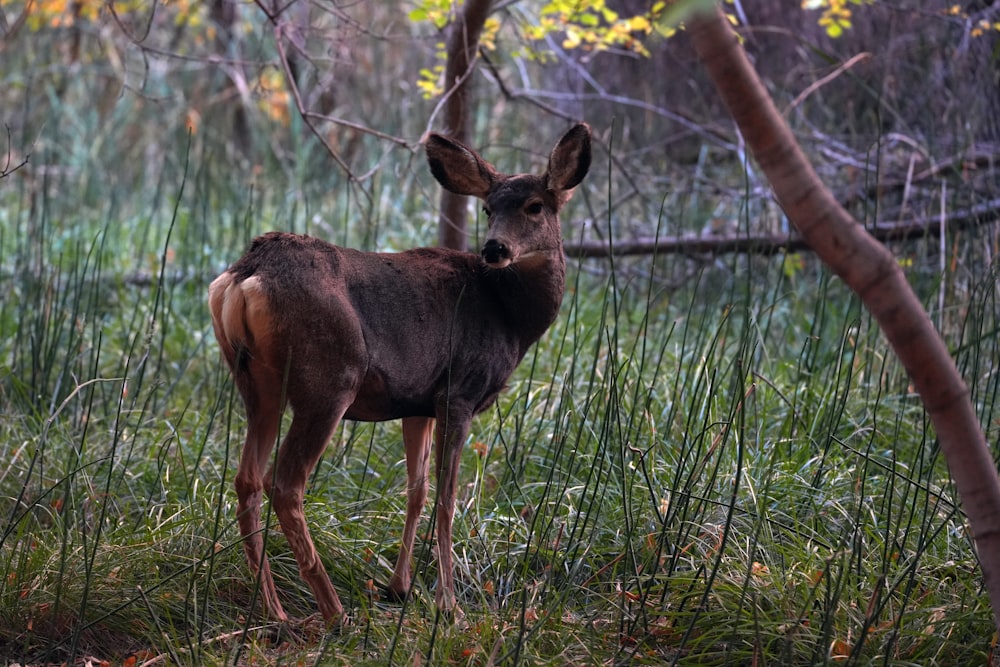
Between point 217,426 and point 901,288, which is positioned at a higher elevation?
point 901,288

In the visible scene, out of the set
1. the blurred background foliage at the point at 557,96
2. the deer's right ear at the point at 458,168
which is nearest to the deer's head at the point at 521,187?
the deer's right ear at the point at 458,168

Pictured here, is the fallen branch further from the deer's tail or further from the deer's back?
the deer's tail

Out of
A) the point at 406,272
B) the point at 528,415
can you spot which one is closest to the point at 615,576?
the point at 406,272

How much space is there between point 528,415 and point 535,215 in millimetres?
1301

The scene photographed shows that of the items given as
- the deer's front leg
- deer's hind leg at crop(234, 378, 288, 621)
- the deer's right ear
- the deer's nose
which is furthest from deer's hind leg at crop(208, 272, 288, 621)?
the deer's right ear

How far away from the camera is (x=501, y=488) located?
3.64m

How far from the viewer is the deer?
289 centimetres

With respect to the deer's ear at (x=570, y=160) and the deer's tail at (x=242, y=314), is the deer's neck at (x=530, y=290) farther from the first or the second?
the deer's tail at (x=242, y=314)

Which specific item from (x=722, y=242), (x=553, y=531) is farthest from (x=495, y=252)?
(x=722, y=242)

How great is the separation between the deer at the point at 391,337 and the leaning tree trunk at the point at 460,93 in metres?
1.03

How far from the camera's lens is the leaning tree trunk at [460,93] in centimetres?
455

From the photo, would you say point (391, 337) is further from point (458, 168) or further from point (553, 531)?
point (553, 531)

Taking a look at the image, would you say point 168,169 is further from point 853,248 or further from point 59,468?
point 853,248

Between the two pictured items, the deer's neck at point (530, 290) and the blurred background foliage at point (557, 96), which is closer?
the deer's neck at point (530, 290)
